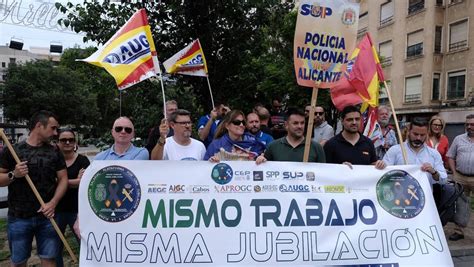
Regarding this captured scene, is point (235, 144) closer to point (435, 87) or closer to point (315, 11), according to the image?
point (315, 11)

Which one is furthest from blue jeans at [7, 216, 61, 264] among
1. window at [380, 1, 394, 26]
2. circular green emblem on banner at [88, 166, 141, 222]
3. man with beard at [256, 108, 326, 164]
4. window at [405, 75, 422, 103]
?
window at [380, 1, 394, 26]

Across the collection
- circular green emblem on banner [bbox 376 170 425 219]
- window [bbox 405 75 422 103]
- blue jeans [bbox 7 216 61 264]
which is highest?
window [bbox 405 75 422 103]

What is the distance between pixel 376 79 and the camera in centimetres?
506

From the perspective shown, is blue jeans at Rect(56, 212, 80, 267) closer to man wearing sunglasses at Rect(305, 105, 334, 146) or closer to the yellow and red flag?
the yellow and red flag

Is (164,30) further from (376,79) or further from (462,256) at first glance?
(462,256)

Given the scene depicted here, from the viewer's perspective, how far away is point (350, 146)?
453 cm

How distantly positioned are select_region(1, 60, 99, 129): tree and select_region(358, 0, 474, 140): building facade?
116ft

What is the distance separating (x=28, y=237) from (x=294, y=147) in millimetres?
2711

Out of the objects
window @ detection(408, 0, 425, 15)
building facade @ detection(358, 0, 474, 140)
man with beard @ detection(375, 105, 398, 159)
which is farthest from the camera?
window @ detection(408, 0, 425, 15)

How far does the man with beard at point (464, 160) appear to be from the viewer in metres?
6.00

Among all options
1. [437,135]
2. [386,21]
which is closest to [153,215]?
[437,135]

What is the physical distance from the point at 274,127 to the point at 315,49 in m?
3.48

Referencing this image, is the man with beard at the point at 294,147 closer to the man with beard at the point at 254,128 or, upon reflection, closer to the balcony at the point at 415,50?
the man with beard at the point at 254,128

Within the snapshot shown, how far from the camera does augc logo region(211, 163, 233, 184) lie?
382 cm
